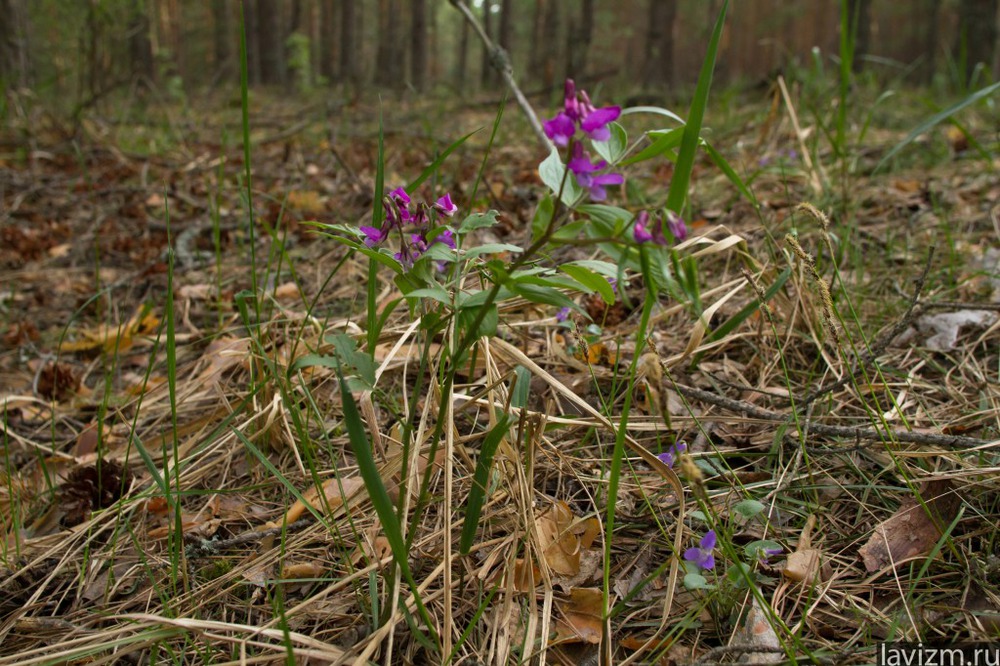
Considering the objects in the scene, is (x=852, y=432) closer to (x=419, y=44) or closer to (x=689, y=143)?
(x=689, y=143)

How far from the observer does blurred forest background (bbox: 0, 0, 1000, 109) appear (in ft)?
19.8

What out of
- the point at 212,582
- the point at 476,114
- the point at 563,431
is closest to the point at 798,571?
the point at 563,431

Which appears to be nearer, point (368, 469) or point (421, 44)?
point (368, 469)

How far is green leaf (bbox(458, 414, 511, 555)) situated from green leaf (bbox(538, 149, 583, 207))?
0.31 m

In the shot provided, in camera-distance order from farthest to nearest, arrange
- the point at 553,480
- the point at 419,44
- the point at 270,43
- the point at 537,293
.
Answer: the point at 270,43 → the point at 419,44 → the point at 553,480 → the point at 537,293

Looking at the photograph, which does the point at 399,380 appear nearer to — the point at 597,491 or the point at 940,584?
the point at 597,491

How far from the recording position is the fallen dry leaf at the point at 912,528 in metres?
1.10

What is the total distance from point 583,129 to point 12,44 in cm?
729

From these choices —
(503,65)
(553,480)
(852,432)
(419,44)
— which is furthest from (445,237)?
(419,44)

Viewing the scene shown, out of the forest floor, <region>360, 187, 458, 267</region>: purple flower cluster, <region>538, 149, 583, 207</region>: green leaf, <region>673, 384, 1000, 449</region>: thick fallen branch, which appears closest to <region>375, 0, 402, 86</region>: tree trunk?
the forest floor

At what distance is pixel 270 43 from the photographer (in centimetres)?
1395

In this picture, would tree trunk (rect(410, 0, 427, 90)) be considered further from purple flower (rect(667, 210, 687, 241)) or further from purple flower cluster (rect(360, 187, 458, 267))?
purple flower (rect(667, 210, 687, 241))

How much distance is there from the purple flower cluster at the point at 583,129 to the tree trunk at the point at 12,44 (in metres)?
7.01

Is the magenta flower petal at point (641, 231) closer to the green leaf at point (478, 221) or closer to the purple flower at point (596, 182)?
the purple flower at point (596, 182)
